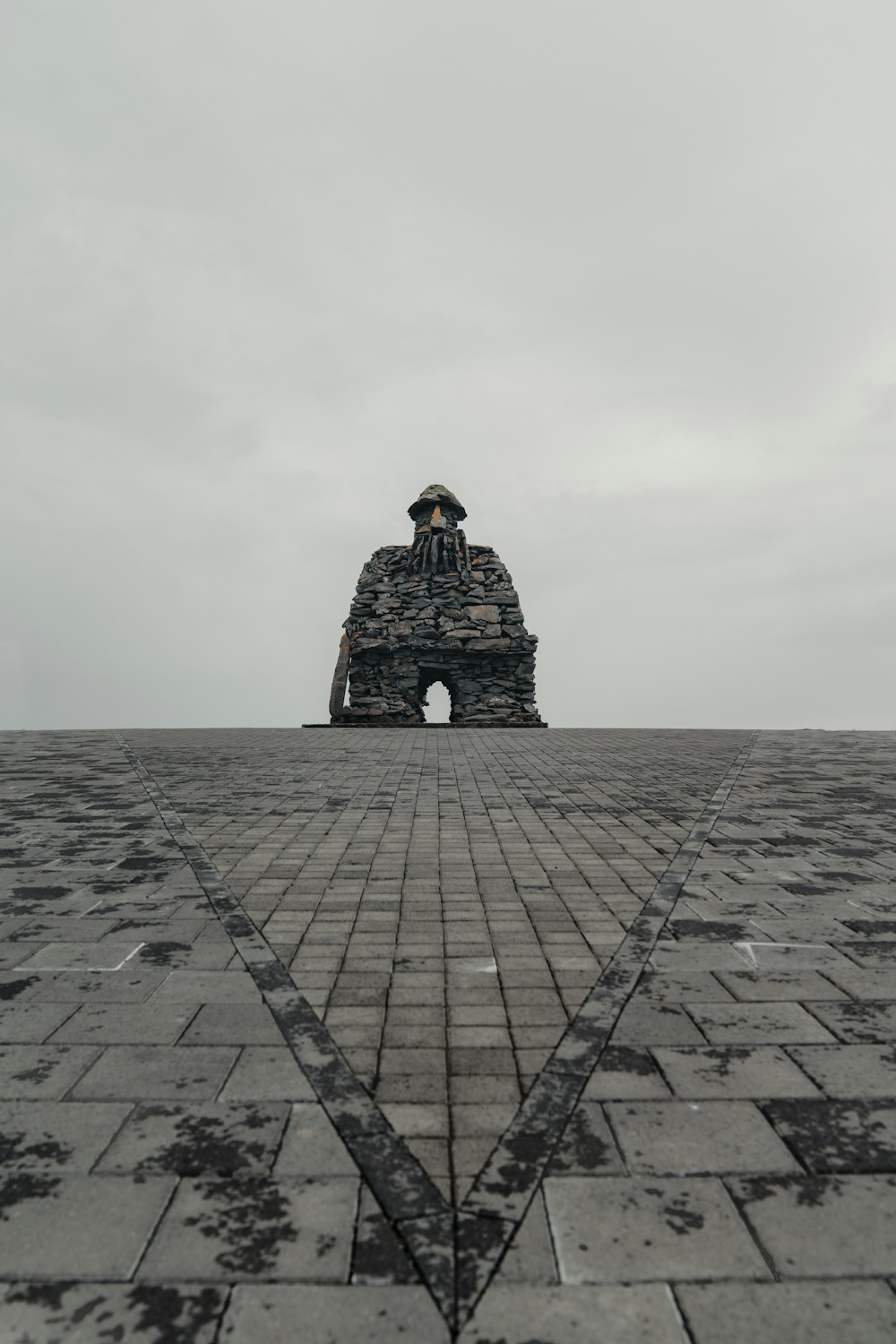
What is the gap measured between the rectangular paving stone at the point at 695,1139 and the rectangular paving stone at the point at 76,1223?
3.89 feet

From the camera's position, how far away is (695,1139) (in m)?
2.06

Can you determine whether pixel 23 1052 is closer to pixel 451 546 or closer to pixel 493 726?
pixel 493 726

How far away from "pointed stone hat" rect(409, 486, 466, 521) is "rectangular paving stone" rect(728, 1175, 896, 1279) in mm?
21419

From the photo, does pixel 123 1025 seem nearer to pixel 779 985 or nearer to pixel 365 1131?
pixel 365 1131

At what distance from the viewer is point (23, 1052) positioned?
253cm

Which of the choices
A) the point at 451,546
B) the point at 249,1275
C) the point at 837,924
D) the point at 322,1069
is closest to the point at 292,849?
the point at 322,1069

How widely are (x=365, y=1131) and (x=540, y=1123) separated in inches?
19.2

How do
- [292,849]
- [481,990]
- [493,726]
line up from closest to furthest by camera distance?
1. [481,990]
2. [292,849]
3. [493,726]

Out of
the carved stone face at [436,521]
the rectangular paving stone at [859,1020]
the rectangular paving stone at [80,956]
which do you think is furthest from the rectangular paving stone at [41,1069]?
the carved stone face at [436,521]

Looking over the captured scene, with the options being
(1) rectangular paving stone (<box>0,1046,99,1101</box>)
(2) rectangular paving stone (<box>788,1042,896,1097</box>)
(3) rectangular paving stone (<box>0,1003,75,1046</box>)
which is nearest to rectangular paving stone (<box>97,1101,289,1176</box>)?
(1) rectangular paving stone (<box>0,1046,99,1101</box>)

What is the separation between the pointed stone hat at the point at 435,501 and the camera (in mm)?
22406

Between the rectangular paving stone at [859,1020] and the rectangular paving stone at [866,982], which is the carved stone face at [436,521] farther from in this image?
the rectangular paving stone at [859,1020]

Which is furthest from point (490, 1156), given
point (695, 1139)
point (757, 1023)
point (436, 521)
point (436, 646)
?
point (436, 521)

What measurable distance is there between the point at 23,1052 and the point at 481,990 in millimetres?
1621
